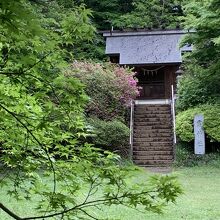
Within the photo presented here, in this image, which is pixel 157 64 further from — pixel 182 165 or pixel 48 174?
pixel 48 174

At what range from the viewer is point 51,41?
7.88 feet

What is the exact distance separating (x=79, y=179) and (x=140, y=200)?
47cm

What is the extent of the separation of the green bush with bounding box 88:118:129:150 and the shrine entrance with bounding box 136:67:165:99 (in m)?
8.05

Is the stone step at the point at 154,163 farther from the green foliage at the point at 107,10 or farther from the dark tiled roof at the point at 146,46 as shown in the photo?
the green foliage at the point at 107,10

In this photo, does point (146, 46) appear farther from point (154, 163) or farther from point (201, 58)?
point (154, 163)

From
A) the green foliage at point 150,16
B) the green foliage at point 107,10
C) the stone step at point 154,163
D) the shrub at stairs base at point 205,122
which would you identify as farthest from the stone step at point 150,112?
the green foliage at point 107,10

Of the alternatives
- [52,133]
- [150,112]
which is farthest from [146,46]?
[52,133]

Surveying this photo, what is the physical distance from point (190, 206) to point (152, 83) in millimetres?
15511

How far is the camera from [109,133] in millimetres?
14656

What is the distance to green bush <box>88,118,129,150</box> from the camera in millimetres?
14556

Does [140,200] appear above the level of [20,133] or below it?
below

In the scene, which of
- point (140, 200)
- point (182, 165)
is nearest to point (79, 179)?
point (140, 200)

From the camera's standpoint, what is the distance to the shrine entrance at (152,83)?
22.9 meters

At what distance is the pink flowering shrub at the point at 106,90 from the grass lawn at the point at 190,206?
16.6 ft
